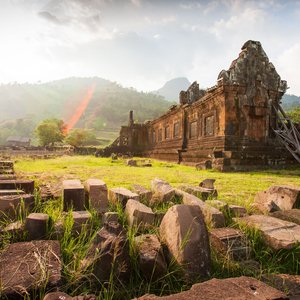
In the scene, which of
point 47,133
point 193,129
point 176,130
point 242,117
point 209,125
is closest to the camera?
point 242,117

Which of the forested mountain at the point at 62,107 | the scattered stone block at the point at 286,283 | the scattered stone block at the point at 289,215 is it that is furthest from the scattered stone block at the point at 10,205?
the forested mountain at the point at 62,107

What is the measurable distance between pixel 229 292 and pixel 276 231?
1454 millimetres

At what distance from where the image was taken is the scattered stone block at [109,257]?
183 cm

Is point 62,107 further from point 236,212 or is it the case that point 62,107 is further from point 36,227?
point 36,227

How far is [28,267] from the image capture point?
177cm

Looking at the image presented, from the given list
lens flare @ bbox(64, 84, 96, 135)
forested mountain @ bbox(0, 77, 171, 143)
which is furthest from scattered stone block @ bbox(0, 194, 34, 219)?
lens flare @ bbox(64, 84, 96, 135)

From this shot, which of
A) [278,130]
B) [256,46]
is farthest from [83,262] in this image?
[256,46]

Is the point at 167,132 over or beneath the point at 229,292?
over

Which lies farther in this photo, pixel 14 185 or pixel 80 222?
pixel 14 185

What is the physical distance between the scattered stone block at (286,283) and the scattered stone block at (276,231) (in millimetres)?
382

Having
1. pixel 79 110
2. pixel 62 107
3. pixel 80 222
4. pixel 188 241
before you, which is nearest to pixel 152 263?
pixel 188 241

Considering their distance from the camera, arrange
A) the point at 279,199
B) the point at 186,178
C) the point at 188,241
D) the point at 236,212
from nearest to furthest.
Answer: the point at 188,241 → the point at 236,212 → the point at 279,199 → the point at 186,178

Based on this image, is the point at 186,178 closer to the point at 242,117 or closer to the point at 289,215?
the point at 289,215

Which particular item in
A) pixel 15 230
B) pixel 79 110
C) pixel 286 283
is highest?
pixel 79 110
